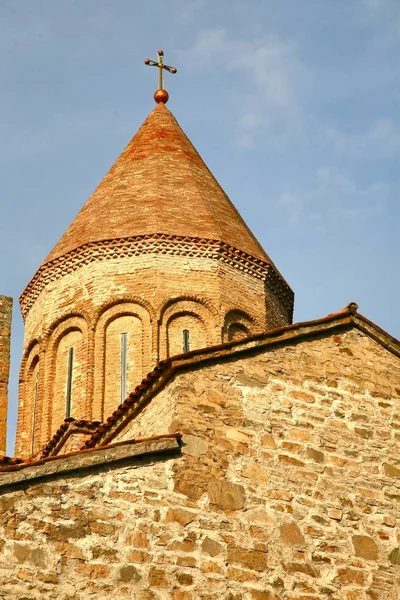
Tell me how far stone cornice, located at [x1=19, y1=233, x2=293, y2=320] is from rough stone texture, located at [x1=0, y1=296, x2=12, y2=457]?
25.4ft

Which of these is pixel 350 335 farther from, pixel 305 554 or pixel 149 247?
pixel 149 247

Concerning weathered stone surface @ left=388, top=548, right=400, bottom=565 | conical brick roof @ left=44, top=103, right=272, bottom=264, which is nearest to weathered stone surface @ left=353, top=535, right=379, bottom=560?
weathered stone surface @ left=388, top=548, right=400, bottom=565

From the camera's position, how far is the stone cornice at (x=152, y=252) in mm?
20766

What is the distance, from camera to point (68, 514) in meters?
9.40

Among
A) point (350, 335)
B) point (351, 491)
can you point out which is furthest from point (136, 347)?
point (351, 491)

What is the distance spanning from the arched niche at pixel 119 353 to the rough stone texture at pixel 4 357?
250 inches

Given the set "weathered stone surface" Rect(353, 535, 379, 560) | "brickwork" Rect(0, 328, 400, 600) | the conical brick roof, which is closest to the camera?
"brickwork" Rect(0, 328, 400, 600)

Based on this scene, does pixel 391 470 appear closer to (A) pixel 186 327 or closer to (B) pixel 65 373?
(A) pixel 186 327

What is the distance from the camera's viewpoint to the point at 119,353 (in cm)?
1992

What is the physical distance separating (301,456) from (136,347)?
30.4 ft

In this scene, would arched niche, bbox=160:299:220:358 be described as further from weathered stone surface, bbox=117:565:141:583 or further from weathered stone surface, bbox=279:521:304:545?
weathered stone surface, bbox=117:565:141:583

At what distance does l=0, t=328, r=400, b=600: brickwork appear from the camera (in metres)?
9.29

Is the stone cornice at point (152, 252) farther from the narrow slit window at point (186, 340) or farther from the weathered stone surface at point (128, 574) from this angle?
the weathered stone surface at point (128, 574)

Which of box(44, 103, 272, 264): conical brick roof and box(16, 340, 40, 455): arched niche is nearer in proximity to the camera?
box(16, 340, 40, 455): arched niche
